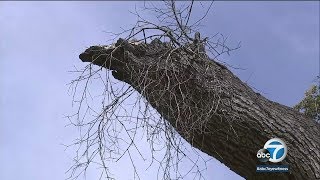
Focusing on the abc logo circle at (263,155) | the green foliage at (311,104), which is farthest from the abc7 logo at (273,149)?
the green foliage at (311,104)

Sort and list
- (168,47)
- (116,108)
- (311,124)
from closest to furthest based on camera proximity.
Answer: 1. (116,108)
2. (168,47)
3. (311,124)

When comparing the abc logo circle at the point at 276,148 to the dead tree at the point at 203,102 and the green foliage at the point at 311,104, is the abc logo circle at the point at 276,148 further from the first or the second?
the green foliage at the point at 311,104

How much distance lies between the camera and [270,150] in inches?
202

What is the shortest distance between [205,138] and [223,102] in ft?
1.38

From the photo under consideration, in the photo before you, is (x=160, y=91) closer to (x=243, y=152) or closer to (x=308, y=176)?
(x=243, y=152)

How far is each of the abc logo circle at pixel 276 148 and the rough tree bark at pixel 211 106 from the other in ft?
0.14

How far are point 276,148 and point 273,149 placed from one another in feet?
0.14

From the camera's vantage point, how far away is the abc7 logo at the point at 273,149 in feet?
17.0

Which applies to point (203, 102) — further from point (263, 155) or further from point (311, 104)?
point (311, 104)

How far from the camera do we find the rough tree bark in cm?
490

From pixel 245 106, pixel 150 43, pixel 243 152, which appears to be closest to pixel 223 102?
pixel 245 106

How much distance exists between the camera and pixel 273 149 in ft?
16.9

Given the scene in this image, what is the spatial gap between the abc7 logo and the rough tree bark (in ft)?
0.15

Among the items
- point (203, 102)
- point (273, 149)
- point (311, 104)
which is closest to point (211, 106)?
point (203, 102)
